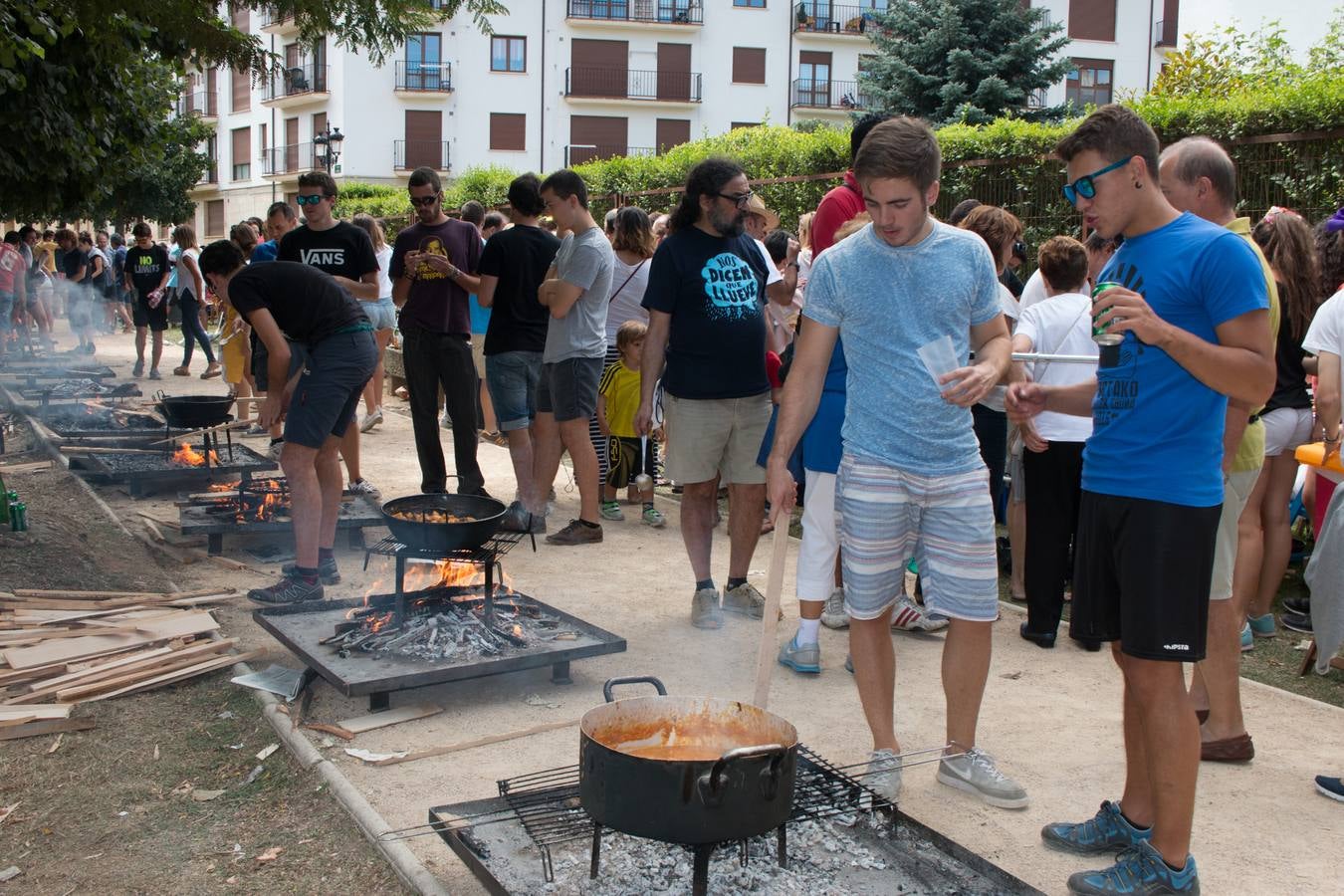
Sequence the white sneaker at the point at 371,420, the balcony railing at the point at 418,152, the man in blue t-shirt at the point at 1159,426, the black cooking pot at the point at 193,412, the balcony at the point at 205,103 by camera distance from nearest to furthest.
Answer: the man in blue t-shirt at the point at 1159,426 → the black cooking pot at the point at 193,412 → the white sneaker at the point at 371,420 → the balcony railing at the point at 418,152 → the balcony at the point at 205,103

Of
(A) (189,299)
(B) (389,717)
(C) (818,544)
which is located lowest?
(B) (389,717)

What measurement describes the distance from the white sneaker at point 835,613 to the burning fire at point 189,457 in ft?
18.3

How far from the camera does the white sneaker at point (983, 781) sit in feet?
12.9

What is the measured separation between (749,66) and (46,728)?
155ft

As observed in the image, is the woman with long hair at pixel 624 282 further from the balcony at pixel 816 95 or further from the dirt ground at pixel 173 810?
the balcony at pixel 816 95

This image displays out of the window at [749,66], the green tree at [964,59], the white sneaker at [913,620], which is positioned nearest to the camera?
the white sneaker at [913,620]

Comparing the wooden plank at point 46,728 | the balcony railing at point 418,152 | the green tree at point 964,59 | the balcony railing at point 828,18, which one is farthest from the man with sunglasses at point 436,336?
the balcony railing at point 828,18

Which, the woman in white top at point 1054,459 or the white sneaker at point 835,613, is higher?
the woman in white top at point 1054,459

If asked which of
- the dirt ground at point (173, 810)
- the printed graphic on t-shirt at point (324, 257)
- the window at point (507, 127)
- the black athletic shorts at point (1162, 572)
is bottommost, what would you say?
the dirt ground at point (173, 810)

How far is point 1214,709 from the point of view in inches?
168

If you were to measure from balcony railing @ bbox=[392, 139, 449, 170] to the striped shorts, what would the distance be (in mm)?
45359

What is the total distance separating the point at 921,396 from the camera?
374 centimetres

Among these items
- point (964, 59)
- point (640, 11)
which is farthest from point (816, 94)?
point (964, 59)

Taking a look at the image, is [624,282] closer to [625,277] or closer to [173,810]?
[625,277]
